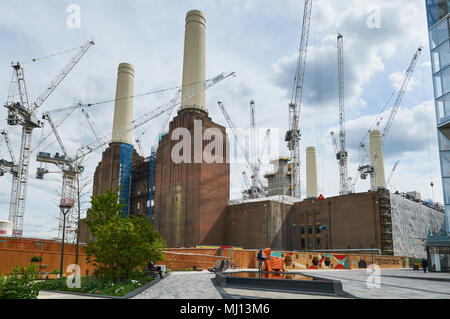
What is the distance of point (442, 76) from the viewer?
34.7 m

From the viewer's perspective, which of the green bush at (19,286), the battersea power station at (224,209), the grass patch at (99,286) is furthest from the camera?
the battersea power station at (224,209)

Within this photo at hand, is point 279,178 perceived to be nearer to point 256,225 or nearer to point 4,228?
point 256,225

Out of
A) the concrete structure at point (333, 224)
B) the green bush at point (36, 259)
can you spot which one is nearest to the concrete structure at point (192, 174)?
the concrete structure at point (333, 224)

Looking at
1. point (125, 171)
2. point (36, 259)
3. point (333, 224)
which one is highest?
point (125, 171)

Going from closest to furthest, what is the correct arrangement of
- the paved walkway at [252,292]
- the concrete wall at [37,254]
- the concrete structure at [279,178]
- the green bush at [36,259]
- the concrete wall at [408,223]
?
the paved walkway at [252,292], the concrete wall at [37,254], the green bush at [36,259], the concrete wall at [408,223], the concrete structure at [279,178]

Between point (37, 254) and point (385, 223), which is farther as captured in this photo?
point (385, 223)

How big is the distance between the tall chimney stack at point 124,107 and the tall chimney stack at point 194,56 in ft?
80.0

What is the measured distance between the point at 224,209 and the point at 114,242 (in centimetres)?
5953

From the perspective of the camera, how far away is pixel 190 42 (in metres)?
83.6

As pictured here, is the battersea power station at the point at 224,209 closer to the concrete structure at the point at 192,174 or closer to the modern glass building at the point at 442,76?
the concrete structure at the point at 192,174

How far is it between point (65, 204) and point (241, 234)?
59070 millimetres

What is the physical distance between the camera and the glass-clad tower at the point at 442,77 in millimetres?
34094

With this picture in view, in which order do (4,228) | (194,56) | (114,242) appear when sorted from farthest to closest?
(194,56) < (4,228) < (114,242)

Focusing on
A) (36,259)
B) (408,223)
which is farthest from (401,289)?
(408,223)
